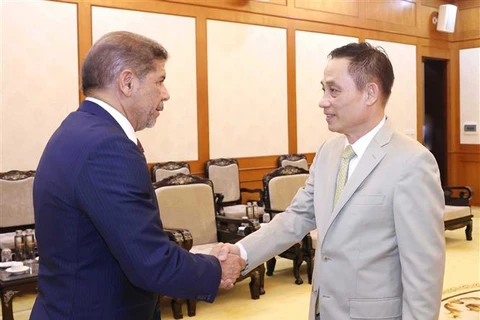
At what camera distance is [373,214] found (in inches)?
73.6

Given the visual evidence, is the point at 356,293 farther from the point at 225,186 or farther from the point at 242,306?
the point at 225,186

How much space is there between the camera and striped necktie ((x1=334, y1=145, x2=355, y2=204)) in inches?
78.9

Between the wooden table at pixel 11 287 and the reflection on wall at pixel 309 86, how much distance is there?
543 centimetres

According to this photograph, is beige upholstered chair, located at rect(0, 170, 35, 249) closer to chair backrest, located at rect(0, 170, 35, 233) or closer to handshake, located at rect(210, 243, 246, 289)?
chair backrest, located at rect(0, 170, 35, 233)

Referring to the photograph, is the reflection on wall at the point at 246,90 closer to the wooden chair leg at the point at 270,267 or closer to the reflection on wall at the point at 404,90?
the wooden chair leg at the point at 270,267

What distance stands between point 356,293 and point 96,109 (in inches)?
39.6

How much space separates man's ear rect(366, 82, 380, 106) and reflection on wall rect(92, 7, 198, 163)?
5.34m

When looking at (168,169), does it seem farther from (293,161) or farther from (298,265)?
(298,265)

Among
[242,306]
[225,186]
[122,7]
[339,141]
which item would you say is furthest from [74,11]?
[339,141]

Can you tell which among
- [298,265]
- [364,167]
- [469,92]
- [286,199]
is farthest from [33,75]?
[469,92]

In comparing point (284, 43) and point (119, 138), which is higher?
point (284, 43)

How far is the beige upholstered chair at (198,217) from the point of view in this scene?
16.9 ft

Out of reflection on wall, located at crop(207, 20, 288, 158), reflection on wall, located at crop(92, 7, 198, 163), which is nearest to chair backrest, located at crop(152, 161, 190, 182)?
reflection on wall, located at crop(92, 7, 198, 163)

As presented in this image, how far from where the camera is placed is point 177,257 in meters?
1.67
